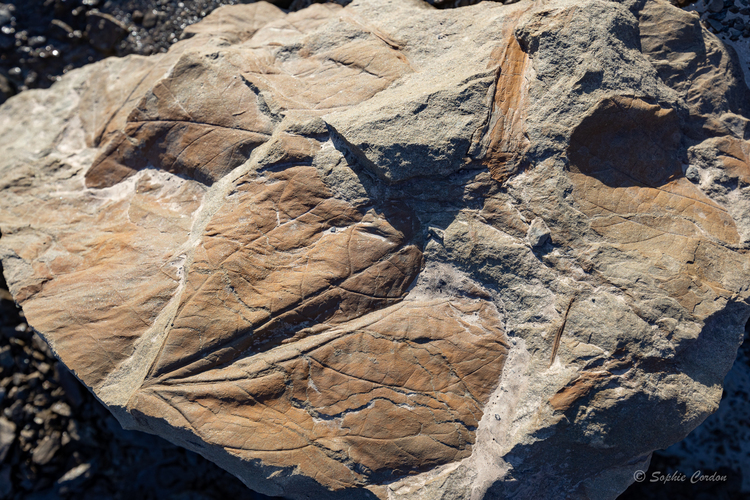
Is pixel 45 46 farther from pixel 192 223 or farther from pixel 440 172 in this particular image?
pixel 440 172

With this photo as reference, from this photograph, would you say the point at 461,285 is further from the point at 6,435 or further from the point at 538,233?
the point at 6,435

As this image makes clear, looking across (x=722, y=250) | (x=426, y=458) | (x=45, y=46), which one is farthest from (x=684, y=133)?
(x=45, y=46)

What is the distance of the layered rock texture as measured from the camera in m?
3.29

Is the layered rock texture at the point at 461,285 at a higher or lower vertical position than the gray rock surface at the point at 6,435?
higher

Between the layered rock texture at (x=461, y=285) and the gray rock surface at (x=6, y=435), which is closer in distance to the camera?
the layered rock texture at (x=461, y=285)

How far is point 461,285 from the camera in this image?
11.7ft

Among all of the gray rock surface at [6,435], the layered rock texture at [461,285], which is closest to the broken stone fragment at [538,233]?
the layered rock texture at [461,285]

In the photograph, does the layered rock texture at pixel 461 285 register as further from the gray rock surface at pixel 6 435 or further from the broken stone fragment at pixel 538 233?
the gray rock surface at pixel 6 435

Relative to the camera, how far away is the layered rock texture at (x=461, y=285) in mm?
3295

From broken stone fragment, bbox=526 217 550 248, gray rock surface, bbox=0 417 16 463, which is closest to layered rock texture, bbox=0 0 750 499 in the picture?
broken stone fragment, bbox=526 217 550 248

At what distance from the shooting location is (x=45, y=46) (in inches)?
253

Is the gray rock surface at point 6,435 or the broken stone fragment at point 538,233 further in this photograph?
the gray rock surface at point 6,435

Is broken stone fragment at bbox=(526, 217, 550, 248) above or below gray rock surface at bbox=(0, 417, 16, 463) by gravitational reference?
above

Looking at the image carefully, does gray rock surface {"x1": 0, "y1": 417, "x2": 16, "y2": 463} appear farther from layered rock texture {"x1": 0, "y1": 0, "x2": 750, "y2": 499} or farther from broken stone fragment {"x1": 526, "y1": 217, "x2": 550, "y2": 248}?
broken stone fragment {"x1": 526, "y1": 217, "x2": 550, "y2": 248}
